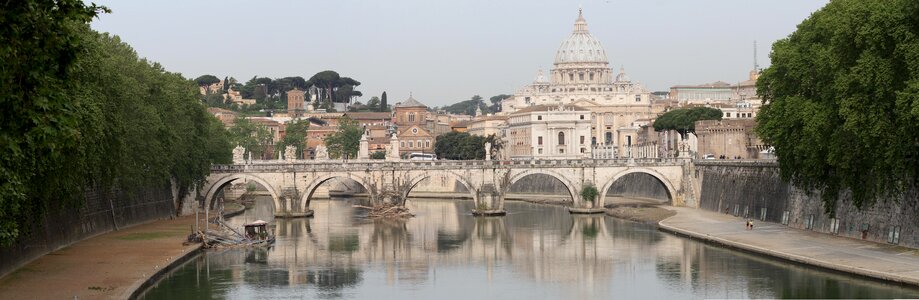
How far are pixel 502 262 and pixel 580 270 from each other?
4.55 meters

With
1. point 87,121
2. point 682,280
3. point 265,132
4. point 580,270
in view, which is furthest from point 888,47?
point 265,132

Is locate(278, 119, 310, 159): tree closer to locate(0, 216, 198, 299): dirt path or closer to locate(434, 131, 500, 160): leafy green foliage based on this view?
locate(434, 131, 500, 160): leafy green foliage

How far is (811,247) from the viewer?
5034 cm

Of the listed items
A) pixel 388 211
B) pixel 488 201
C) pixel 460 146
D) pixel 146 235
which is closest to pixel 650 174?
pixel 488 201

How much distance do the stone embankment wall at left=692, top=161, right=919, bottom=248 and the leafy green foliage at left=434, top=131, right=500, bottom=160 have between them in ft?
226

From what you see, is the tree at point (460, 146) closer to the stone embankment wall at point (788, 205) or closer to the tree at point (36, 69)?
the stone embankment wall at point (788, 205)

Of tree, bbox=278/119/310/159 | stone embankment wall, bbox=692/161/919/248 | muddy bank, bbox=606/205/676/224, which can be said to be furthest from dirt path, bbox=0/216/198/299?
tree, bbox=278/119/310/159

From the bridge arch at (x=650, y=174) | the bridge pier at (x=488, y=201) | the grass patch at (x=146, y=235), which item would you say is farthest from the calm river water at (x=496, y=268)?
the bridge arch at (x=650, y=174)

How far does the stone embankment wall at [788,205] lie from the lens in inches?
1884

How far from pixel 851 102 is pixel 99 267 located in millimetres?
24758

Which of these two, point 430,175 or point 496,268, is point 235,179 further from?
point 496,268

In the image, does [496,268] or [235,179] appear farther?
[235,179]

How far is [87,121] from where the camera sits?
39.5m

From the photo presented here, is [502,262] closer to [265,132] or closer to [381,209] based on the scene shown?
[381,209]
